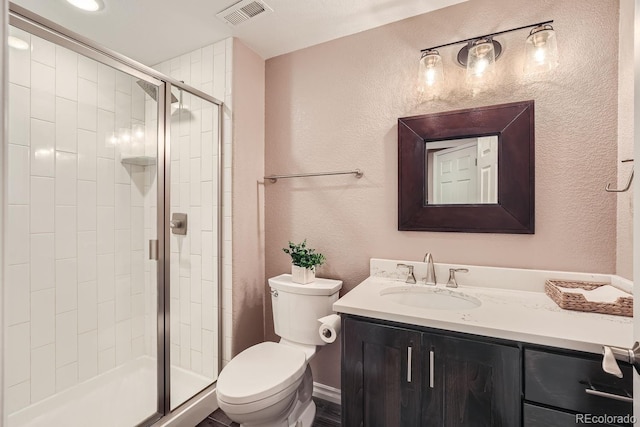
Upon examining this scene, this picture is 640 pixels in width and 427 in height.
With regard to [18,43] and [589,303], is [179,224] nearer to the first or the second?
[18,43]

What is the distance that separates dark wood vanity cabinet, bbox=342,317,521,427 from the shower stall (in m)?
1.05

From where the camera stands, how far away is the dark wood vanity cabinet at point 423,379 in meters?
0.96

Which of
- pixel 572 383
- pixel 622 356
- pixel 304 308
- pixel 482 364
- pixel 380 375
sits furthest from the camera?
pixel 304 308

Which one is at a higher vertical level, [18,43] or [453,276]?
[18,43]

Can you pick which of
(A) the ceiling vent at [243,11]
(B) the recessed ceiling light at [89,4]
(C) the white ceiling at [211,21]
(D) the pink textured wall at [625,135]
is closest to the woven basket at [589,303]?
(D) the pink textured wall at [625,135]

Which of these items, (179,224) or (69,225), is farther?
(179,224)

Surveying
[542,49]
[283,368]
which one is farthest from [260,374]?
[542,49]

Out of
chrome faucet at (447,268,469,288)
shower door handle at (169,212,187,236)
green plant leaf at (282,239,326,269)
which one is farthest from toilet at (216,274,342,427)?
shower door handle at (169,212,187,236)

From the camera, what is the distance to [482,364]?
3.24 ft

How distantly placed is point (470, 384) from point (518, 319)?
291 millimetres

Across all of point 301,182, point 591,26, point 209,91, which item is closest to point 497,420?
point 301,182

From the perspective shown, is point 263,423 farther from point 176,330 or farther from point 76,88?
point 76,88

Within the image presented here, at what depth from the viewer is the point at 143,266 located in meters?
1.92

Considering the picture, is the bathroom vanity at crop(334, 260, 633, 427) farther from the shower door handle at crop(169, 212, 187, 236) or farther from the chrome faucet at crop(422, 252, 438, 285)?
the shower door handle at crop(169, 212, 187, 236)
